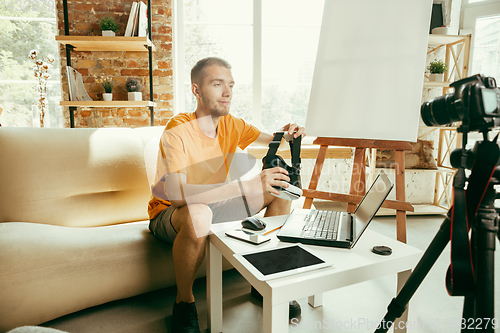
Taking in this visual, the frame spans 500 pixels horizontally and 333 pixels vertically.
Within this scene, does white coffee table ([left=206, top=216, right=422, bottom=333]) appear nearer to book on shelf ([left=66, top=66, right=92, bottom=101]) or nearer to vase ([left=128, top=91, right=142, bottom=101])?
vase ([left=128, top=91, right=142, bottom=101])

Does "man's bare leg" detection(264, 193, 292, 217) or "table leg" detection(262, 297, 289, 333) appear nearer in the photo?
"table leg" detection(262, 297, 289, 333)

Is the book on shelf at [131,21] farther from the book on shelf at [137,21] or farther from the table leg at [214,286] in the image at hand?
the table leg at [214,286]

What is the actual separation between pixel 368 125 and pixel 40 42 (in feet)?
9.01

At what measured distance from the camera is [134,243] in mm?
1301

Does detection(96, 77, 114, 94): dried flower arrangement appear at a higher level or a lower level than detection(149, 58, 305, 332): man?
higher

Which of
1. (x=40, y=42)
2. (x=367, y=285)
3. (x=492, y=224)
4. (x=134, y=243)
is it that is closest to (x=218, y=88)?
(x=134, y=243)

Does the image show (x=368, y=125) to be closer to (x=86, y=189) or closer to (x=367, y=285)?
(x=367, y=285)

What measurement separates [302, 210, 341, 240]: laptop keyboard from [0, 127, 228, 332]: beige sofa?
26.1 inches

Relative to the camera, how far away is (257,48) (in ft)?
9.30

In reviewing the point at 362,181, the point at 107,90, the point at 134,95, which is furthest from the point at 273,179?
the point at 107,90

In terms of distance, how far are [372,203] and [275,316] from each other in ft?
1.60

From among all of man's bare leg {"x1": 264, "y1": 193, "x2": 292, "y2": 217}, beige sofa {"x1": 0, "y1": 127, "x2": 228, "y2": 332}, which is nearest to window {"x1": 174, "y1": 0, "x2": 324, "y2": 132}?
beige sofa {"x1": 0, "y1": 127, "x2": 228, "y2": 332}

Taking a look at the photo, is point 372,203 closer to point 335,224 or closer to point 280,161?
point 335,224

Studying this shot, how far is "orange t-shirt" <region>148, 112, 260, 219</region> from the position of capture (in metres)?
1.23
